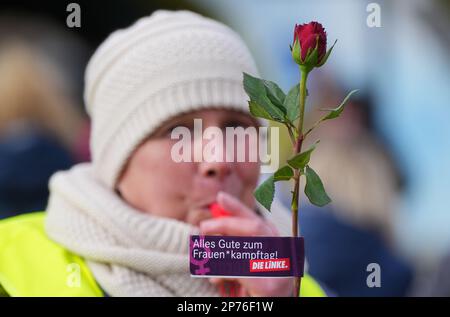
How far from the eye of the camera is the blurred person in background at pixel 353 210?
7.27 ft

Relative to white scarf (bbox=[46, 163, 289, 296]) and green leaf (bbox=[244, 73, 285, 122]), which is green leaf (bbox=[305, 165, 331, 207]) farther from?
white scarf (bbox=[46, 163, 289, 296])

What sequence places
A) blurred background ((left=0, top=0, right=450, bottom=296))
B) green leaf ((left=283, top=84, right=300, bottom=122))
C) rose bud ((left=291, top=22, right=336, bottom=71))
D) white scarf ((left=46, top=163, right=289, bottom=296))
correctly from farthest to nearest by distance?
blurred background ((left=0, top=0, right=450, bottom=296)) < white scarf ((left=46, top=163, right=289, bottom=296)) < green leaf ((left=283, top=84, right=300, bottom=122)) < rose bud ((left=291, top=22, right=336, bottom=71))

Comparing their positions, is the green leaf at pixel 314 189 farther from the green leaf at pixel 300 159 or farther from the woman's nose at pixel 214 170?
the woman's nose at pixel 214 170

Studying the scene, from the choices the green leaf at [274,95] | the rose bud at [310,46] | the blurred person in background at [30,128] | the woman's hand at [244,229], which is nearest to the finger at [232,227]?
the woman's hand at [244,229]

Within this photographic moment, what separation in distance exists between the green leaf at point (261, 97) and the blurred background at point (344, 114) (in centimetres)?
58

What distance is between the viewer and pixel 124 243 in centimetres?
200

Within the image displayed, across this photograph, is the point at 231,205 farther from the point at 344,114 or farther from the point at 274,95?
→ the point at 274,95

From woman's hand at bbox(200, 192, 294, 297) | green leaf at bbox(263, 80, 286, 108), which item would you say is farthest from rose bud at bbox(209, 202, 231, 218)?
green leaf at bbox(263, 80, 286, 108)

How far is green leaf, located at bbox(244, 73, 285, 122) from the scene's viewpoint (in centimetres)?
148

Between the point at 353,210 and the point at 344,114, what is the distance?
0.26m

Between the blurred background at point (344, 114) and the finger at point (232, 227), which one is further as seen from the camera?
the blurred background at point (344, 114)
